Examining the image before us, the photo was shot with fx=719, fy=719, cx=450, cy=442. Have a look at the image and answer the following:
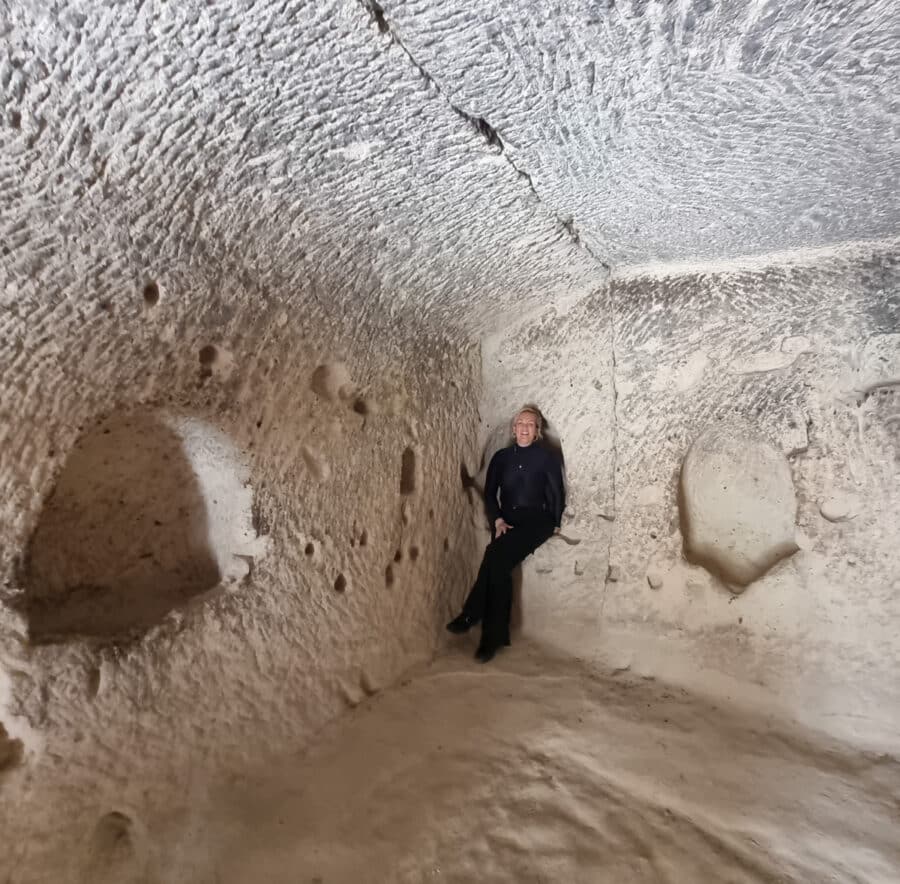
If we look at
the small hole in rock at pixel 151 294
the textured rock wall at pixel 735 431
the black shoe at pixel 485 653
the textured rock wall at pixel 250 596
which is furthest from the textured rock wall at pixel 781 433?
the small hole in rock at pixel 151 294

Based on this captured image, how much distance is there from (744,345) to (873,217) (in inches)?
21.9

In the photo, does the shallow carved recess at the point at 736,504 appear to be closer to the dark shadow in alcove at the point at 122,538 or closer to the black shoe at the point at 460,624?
the black shoe at the point at 460,624

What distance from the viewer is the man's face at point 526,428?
9.01 ft

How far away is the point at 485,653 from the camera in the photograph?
2.56 meters

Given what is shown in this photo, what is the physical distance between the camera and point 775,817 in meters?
1.79

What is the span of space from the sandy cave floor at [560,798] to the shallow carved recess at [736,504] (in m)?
0.51

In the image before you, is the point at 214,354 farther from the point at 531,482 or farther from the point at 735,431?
the point at 735,431

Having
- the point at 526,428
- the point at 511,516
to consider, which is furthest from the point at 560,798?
the point at 526,428

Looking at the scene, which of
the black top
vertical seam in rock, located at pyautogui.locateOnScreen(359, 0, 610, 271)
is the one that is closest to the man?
the black top

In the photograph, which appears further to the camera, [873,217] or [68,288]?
[873,217]

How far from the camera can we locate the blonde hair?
109 inches

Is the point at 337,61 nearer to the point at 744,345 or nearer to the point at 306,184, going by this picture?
the point at 306,184

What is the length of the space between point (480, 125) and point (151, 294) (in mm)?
805

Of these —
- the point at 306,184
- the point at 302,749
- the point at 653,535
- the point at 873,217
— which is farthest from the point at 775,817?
the point at 306,184
